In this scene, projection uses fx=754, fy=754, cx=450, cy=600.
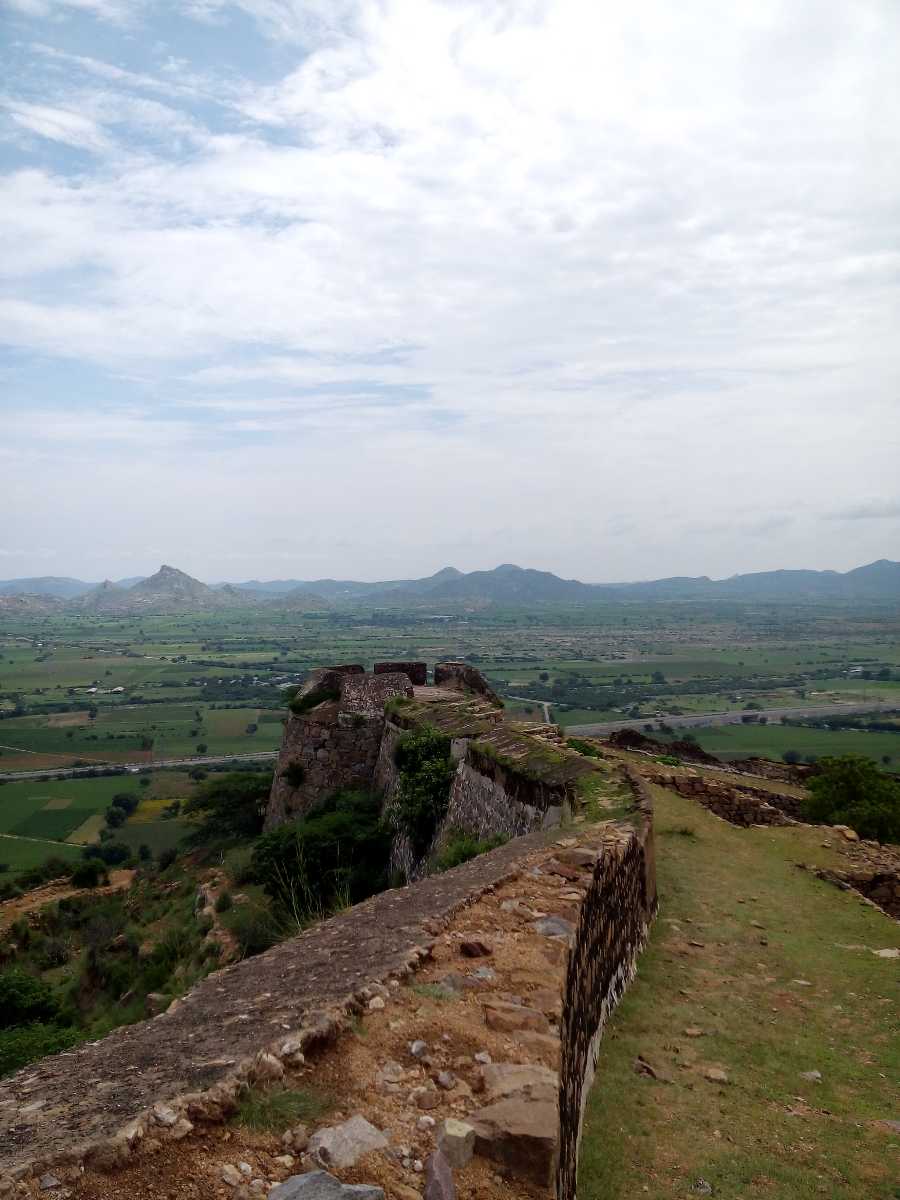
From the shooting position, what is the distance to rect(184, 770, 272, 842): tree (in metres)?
19.6

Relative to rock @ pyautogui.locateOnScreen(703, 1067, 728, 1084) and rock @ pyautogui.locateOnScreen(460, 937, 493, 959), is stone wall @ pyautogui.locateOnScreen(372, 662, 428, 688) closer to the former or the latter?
rock @ pyautogui.locateOnScreen(703, 1067, 728, 1084)

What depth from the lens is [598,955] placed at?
5.55 m

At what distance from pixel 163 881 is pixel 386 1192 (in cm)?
1769

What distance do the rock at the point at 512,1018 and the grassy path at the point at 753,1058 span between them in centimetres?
95

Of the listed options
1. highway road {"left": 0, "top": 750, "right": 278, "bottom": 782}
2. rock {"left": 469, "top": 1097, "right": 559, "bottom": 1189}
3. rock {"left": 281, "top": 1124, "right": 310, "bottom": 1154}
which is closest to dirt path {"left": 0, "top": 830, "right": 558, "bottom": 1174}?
rock {"left": 281, "top": 1124, "right": 310, "bottom": 1154}

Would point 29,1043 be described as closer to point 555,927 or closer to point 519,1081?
point 555,927

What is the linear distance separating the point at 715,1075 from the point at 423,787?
759cm

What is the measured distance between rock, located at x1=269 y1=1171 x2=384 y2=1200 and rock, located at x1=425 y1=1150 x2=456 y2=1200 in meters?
0.20

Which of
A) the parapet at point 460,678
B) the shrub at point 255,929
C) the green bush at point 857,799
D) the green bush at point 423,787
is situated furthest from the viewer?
the parapet at point 460,678

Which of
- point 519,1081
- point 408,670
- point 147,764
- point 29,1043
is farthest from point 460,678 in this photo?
point 147,764

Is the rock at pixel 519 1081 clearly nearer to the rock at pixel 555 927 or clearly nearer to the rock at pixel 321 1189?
the rock at pixel 321 1189

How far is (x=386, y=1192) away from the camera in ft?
8.16

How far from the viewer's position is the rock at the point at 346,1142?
260cm

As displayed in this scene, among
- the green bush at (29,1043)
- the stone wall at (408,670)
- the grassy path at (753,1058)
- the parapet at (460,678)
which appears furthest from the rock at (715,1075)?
the parapet at (460,678)
